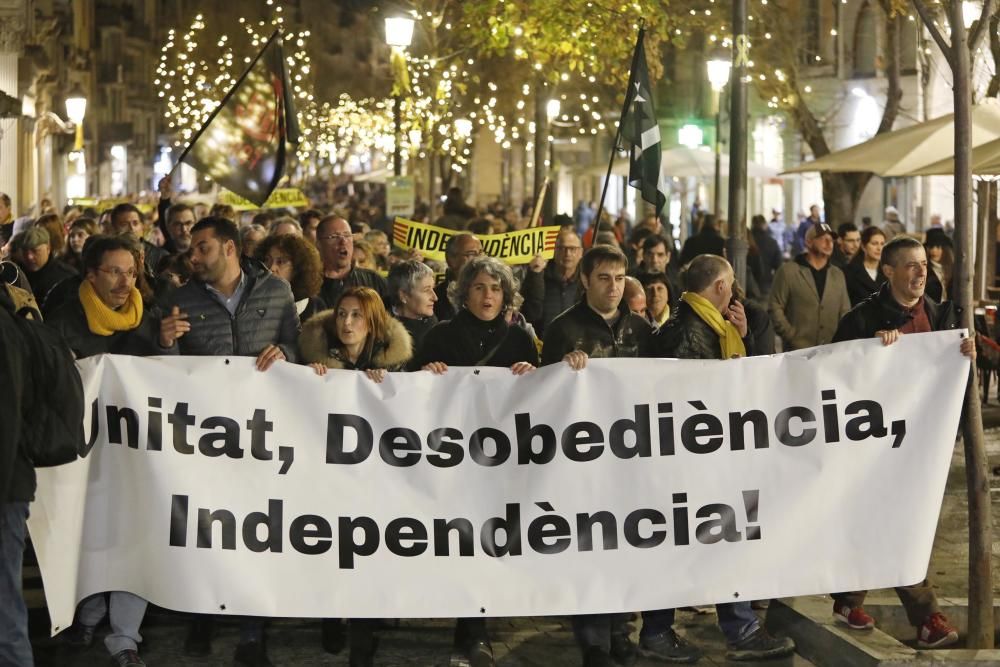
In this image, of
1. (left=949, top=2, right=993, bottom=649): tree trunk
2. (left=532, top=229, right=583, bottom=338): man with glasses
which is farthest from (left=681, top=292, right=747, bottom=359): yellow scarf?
(left=532, top=229, right=583, bottom=338): man with glasses

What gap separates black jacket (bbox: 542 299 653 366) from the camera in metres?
8.17

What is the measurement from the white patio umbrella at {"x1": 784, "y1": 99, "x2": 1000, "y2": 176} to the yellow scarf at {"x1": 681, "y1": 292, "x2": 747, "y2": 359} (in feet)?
28.6

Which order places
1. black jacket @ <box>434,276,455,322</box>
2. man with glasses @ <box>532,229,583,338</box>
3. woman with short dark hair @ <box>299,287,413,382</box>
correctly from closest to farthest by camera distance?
woman with short dark hair @ <box>299,287,413,382</box>
black jacket @ <box>434,276,455,322</box>
man with glasses @ <box>532,229,583,338</box>

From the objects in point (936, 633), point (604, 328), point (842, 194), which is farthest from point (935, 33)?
point (842, 194)

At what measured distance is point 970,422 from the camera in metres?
8.07

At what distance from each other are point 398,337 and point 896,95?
2129cm

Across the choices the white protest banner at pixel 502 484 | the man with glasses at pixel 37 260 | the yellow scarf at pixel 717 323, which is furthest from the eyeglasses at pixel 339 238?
the white protest banner at pixel 502 484

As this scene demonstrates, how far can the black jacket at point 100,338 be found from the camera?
8039 mm

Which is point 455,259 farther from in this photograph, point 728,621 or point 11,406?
point 11,406

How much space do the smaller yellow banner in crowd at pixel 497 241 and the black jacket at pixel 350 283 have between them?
92.3 inches

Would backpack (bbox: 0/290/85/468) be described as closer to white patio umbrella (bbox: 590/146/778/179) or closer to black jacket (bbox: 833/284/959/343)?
black jacket (bbox: 833/284/959/343)

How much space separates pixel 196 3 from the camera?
292 ft

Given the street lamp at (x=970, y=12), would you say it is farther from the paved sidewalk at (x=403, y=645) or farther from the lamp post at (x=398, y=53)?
the paved sidewalk at (x=403, y=645)

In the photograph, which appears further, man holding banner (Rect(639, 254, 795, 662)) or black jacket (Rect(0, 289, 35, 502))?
man holding banner (Rect(639, 254, 795, 662))
